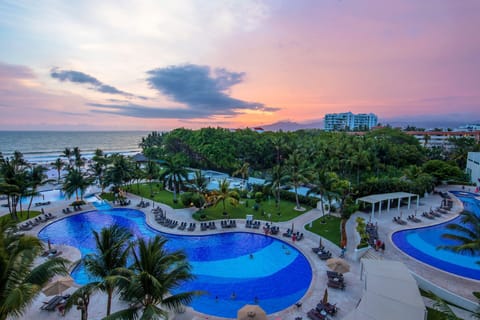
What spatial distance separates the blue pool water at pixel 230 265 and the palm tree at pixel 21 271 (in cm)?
780

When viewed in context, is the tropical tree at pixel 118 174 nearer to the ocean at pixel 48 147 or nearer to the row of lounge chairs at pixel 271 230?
the row of lounge chairs at pixel 271 230

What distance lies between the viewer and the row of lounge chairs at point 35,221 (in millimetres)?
21931

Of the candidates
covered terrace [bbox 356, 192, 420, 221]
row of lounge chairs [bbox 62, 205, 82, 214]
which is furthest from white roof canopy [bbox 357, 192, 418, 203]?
row of lounge chairs [bbox 62, 205, 82, 214]

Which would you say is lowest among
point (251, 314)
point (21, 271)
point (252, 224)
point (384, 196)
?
point (252, 224)

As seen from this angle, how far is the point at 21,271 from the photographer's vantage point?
22.2ft

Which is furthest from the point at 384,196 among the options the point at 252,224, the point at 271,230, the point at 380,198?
the point at 252,224

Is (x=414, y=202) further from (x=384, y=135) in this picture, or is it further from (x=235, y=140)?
(x=384, y=135)

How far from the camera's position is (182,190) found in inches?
1325

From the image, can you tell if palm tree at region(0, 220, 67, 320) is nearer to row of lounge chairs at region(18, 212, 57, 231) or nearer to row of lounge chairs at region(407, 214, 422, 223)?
row of lounge chairs at region(18, 212, 57, 231)

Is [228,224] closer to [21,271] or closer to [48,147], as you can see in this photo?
[21,271]

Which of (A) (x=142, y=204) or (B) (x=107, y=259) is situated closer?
(B) (x=107, y=259)

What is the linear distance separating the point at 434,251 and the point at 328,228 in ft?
25.5

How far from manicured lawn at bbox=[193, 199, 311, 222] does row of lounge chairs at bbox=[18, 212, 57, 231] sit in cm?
1490

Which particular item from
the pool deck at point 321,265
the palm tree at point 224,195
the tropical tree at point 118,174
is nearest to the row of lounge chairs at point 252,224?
the pool deck at point 321,265
